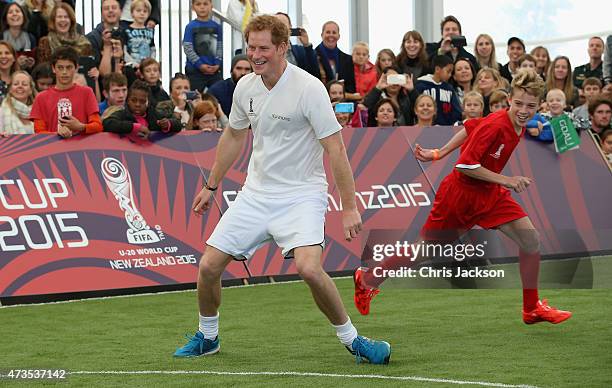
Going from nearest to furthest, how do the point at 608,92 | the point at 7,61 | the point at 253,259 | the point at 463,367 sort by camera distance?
the point at 463,367 < the point at 253,259 < the point at 7,61 < the point at 608,92

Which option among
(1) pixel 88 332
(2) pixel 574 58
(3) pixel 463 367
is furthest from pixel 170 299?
(2) pixel 574 58

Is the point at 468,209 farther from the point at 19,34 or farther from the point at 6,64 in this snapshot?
the point at 19,34

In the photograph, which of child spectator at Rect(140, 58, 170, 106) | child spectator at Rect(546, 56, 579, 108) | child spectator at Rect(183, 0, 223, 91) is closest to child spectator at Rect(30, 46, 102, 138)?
child spectator at Rect(140, 58, 170, 106)

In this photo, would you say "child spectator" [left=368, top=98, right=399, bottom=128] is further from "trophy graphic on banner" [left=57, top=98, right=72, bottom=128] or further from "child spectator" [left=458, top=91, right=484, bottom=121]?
"trophy graphic on banner" [left=57, top=98, right=72, bottom=128]

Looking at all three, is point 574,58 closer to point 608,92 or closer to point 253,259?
point 608,92

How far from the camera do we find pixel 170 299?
38.7ft

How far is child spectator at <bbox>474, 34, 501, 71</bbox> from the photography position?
16828 mm

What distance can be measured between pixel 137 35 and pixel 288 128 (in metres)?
7.98

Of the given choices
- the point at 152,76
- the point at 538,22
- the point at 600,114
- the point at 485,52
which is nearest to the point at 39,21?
the point at 152,76

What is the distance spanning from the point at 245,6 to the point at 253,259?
5020 mm

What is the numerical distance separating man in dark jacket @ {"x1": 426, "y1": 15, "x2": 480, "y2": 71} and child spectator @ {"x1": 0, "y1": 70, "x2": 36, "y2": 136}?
18.6 ft


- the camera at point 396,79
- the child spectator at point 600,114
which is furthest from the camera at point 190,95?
the child spectator at point 600,114

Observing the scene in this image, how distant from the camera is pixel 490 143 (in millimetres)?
9742

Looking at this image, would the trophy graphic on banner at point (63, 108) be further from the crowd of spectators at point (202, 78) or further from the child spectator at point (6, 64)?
the child spectator at point (6, 64)
